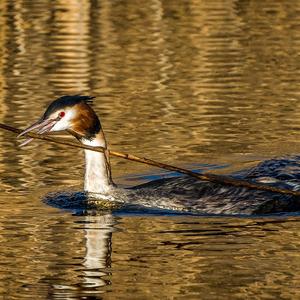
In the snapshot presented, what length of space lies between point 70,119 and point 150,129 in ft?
12.5

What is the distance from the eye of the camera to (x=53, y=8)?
29.5 m

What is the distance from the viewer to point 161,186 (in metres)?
13.9

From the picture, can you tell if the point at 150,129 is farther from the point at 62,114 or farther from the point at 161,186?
the point at 62,114

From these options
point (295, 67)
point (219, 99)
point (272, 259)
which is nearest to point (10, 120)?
point (219, 99)

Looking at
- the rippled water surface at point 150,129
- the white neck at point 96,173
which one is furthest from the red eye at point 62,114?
the rippled water surface at point 150,129

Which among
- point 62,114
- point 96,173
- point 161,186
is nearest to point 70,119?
point 62,114

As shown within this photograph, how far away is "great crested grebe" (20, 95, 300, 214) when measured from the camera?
13352 millimetres

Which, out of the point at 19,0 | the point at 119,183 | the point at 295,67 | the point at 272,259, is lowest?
the point at 19,0

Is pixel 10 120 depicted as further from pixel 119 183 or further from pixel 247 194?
pixel 247 194

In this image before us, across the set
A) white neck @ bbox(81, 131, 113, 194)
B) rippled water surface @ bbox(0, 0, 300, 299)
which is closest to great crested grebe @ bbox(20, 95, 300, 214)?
white neck @ bbox(81, 131, 113, 194)

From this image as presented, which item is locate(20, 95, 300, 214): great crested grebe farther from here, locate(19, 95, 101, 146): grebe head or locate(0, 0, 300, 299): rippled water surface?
locate(0, 0, 300, 299): rippled water surface

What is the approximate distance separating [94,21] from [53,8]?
5.54 feet

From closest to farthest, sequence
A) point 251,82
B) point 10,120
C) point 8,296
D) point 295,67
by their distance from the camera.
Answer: point 8,296 → point 10,120 → point 251,82 → point 295,67

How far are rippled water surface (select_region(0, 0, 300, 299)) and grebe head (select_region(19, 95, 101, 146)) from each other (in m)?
0.69
